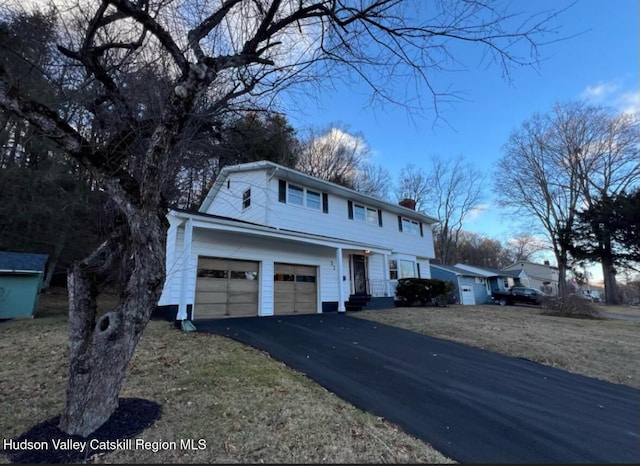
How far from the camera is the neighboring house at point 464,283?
22.9m

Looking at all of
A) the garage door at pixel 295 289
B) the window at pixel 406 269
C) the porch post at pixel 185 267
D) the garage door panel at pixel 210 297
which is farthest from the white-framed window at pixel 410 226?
the porch post at pixel 185 267

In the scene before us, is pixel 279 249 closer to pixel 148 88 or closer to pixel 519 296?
pixel 148 88

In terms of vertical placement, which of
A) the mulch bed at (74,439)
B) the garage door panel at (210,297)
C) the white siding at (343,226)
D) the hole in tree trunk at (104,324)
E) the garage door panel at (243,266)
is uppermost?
the white siding at (343,226)

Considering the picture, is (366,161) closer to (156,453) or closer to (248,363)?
(248,363)

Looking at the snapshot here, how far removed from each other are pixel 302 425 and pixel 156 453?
137 centimetres

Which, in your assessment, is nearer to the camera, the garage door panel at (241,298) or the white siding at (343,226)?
the garage door panel at (241,298)

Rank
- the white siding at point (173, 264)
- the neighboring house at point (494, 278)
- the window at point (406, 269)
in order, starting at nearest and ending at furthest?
1. the white siding at point (173, 264)
2. the window at point (406, 269)
3. the neighboring house at point (494, 278)

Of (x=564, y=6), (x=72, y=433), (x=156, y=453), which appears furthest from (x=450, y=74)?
(x=72, y=433)

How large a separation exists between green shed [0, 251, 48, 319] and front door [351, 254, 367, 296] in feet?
39.1

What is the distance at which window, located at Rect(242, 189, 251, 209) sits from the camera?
13023 mm

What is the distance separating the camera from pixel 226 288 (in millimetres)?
10188

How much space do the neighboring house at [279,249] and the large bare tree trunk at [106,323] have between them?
5384 mm

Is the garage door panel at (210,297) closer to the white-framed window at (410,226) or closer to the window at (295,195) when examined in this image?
the window at (295,195)

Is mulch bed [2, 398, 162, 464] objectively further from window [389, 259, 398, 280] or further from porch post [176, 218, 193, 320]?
window [389, 259, 398, 280]
